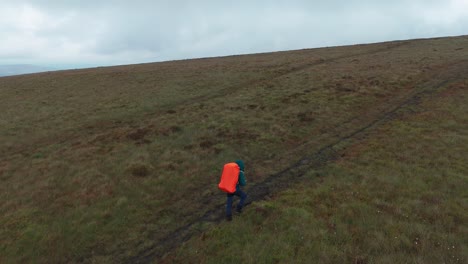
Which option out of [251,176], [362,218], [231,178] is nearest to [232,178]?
[231,178]

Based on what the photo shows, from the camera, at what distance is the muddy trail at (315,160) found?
1124 centimetres

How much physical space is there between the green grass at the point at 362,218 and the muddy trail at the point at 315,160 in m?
0.67

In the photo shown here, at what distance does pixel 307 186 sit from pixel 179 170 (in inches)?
308

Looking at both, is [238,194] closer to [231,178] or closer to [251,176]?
[231,178]

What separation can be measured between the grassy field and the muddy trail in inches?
3.8

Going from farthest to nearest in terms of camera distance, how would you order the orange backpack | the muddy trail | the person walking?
the person walking, the orange backpack, the muddy trail

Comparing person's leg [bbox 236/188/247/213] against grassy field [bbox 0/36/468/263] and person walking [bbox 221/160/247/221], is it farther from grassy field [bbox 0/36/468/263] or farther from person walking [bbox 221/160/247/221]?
grassy field [bbox 0/36/468/263]

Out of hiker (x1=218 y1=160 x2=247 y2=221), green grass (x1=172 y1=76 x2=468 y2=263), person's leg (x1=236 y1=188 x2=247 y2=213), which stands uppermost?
hiker (x1=218 y1=160 x2=247 y2=221)

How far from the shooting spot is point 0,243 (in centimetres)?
1179

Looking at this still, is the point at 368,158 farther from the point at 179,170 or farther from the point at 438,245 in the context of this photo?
the point at 179,170

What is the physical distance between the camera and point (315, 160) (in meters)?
17.5

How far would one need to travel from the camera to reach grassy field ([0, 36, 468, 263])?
1065 cm

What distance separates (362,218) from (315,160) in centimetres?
636

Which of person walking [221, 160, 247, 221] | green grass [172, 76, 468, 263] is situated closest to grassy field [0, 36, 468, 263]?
green grass [172, 76, 468, 263]
